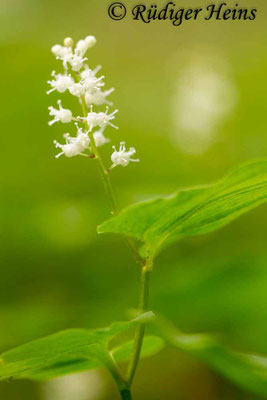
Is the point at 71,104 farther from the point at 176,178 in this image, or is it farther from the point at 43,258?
the point at 43,258

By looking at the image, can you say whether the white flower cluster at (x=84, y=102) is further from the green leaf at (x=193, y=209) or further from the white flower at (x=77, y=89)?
the green leaf at (x=193, y=209)

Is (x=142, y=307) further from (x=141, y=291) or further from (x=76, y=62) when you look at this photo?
(x=76, y=62)

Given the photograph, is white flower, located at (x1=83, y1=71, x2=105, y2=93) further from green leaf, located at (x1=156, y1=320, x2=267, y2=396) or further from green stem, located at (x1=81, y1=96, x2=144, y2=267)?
green leaf, located at (x1=156, y1=320, x2=267, y2=396)

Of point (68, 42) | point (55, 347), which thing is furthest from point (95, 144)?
point (55, 347)

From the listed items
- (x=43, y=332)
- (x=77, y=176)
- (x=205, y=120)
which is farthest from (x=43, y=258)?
(x=205, y=120)

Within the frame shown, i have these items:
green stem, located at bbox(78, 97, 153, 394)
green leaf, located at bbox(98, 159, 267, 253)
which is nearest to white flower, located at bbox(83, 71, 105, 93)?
green stem, located at bbox(78, 97, 153, 394)

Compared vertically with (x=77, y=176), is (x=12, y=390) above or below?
below
